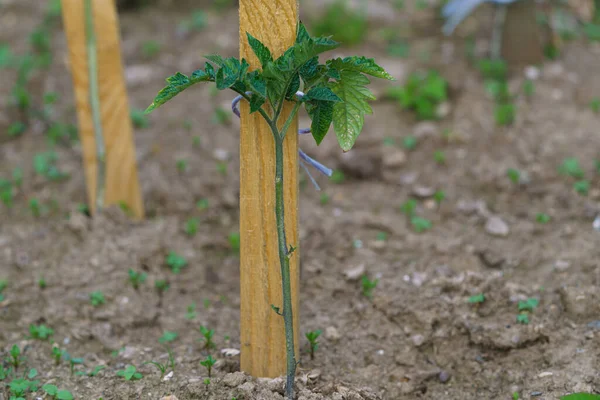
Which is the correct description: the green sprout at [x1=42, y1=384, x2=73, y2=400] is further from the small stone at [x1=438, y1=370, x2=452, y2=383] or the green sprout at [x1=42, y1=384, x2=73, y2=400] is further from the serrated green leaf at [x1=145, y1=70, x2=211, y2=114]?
the small stone at [x1=438, y1=370, x2=452, y2=383]

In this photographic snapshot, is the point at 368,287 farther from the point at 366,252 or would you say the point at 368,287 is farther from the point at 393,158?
the point at 393,158

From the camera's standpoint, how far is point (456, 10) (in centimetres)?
462

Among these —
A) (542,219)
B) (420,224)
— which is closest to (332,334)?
(420,224)

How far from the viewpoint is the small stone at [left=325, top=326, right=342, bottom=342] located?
97.0 inches

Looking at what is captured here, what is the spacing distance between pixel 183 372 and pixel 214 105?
2311 mm

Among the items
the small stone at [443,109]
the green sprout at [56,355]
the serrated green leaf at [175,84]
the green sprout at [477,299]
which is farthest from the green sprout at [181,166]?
the serrated green leaf at [175,84]

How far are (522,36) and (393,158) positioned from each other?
1.39 metres

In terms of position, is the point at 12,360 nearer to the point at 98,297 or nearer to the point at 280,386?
the point at 98,297

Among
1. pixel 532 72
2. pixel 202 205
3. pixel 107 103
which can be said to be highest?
pixel 532 72

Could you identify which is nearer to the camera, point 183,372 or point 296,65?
point 296,65

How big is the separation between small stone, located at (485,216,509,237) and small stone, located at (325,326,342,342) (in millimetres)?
1042

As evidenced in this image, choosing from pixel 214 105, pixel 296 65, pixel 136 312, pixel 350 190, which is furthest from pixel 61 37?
A: pixel 296 65

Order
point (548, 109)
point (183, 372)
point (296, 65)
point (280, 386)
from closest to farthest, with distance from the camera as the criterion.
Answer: point (296, 65) → point (280, 386) → point (183, 372) → point (548, 109)

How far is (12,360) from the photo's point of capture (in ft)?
7.61
